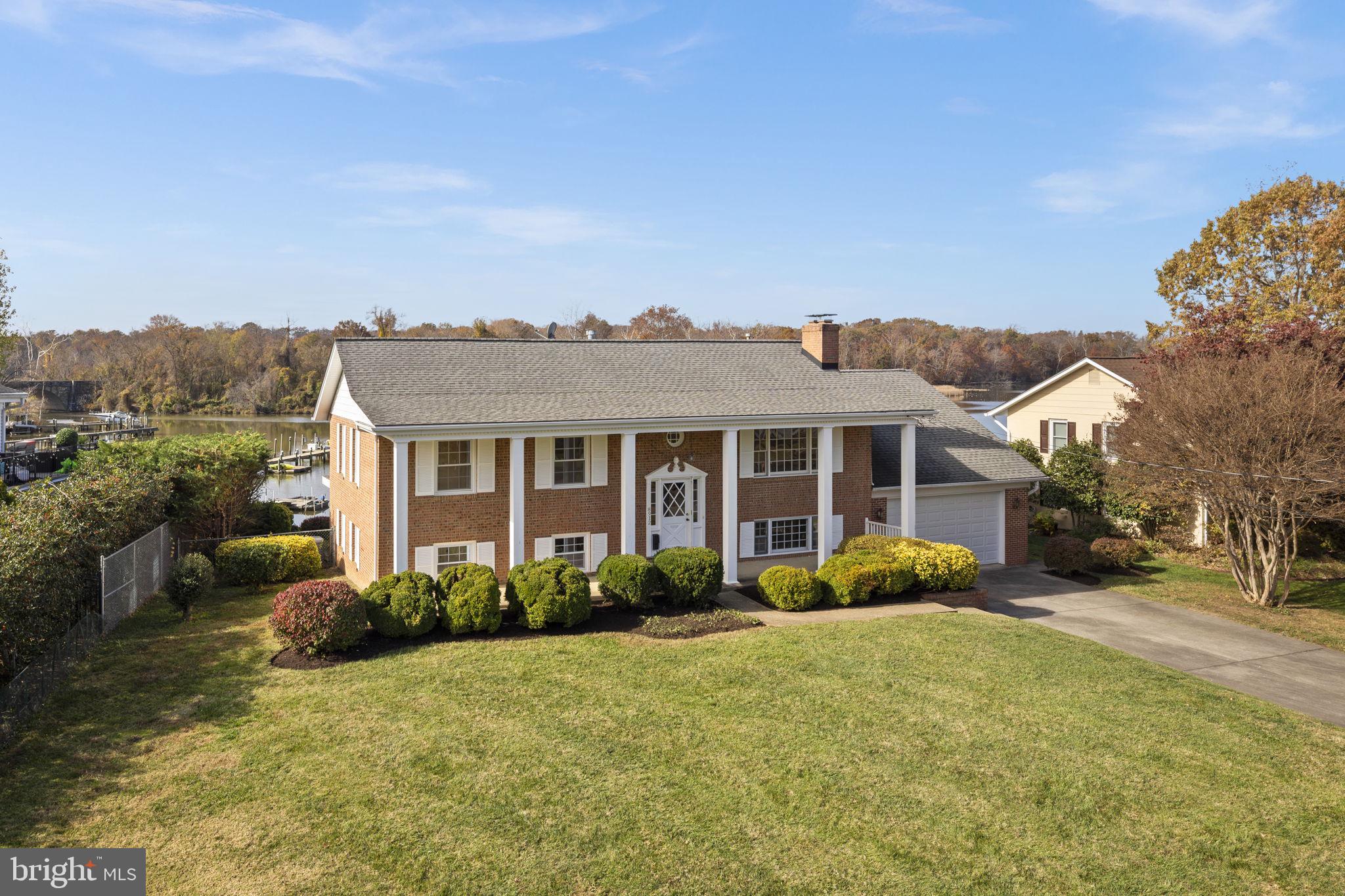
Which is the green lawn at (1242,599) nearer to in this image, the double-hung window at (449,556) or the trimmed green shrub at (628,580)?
the trimmed green shrub at (628,580)

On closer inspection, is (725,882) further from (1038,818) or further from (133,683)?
(133,683)

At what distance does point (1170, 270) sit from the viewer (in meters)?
38.2

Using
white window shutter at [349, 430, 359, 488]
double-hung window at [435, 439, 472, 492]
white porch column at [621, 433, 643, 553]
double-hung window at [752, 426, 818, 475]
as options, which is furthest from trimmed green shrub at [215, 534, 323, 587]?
double-hung window at [752, 426, 818, 475]

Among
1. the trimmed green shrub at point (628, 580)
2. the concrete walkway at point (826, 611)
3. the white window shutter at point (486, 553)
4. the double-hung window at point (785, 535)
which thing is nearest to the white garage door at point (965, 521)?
the double-hung window at point (785, 535)

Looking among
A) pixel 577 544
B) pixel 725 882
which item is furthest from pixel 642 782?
pixel 577 544

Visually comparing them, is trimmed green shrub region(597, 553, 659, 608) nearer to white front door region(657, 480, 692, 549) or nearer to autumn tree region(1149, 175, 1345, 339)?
white front door region(657, 480, 692, 549)

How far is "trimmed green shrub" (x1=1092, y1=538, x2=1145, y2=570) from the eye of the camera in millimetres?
23719

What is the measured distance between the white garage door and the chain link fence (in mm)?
17832

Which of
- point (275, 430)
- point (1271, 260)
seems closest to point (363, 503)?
point (1271, 260)

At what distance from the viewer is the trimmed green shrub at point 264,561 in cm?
1998

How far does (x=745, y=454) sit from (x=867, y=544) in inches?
143

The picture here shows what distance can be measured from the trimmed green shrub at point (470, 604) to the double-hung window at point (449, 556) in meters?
2.70

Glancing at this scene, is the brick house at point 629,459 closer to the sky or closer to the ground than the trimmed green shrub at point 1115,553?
closer to the sky

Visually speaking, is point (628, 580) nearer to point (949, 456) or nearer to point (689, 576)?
point (689, 576)
